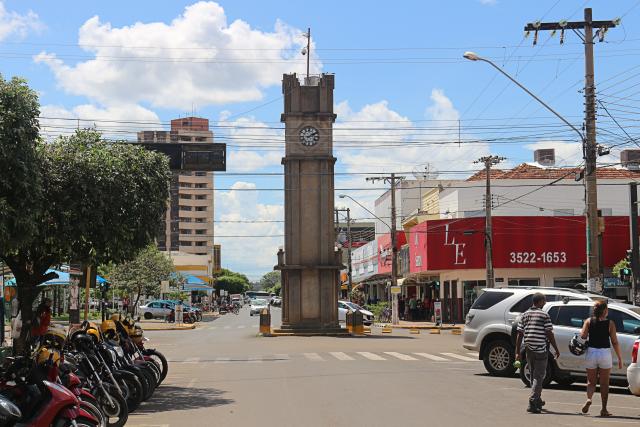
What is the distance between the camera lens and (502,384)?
59.5 feet

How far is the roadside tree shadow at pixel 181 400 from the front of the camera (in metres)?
14.8

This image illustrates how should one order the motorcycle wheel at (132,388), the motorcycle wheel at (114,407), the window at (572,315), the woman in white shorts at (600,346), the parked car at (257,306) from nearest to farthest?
the motorcycle wheel at (114,407), the woman in white shorts at (600,346), the motorcycle wheel at (132,388), the window at (572,315), the parked car at (257,306)

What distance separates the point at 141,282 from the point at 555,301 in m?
55.1

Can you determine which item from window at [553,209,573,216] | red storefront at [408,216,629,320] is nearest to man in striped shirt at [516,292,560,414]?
red storefront at [408,216,629,320]

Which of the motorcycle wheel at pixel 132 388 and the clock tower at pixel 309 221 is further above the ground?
the clock tower at pixel 309 221

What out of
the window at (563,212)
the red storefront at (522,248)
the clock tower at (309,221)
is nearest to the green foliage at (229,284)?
the window at (563,212)

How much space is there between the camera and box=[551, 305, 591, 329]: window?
18.1 meters

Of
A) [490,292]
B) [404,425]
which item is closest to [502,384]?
[490,292]

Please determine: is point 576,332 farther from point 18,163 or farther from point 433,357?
point 18,163

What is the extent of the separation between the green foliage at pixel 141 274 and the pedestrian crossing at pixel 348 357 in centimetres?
4128

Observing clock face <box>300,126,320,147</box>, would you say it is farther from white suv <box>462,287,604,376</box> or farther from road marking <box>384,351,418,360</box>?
white suv <box>462,287,604,376</box>

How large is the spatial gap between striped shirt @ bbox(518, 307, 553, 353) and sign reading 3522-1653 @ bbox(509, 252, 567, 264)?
39.6 meters

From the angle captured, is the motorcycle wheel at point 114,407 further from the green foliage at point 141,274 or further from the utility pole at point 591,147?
the green foliage at point 141,274

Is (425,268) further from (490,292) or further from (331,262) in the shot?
(490,292)
